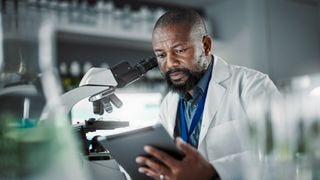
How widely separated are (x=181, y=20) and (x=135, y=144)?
54 centimetres

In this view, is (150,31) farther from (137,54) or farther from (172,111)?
(172,111)

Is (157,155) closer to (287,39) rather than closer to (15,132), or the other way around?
(15,132)

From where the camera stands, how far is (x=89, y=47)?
2.76 metres

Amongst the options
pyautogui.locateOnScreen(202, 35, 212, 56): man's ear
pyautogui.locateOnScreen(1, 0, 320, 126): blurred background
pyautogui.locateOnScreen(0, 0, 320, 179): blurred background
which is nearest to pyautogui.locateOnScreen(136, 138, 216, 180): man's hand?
pyautogui.locateOnScreen(0, 0, 320, 179): blurred background

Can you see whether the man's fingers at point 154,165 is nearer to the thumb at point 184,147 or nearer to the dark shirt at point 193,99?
the thumb at point 184,147

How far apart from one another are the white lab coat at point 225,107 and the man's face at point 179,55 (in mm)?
64

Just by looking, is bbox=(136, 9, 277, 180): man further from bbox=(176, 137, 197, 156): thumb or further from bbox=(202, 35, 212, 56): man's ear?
bbox=(176, 137, 197, 156): thumb

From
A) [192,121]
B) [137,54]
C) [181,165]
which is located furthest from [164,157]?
[137,54]

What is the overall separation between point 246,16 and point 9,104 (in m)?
2.79

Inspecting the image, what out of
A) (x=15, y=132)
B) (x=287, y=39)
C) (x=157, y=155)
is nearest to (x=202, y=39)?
(x=157, y=155)

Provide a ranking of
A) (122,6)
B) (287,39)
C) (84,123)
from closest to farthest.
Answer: (84,123) → (122,6) → (287,39)

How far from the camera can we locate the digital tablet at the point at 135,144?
0.85 meters

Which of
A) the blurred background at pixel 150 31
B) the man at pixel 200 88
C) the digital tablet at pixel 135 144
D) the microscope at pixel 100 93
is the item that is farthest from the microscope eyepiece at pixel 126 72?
the blurred background at pixel 150 31

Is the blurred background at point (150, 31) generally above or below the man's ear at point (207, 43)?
above
